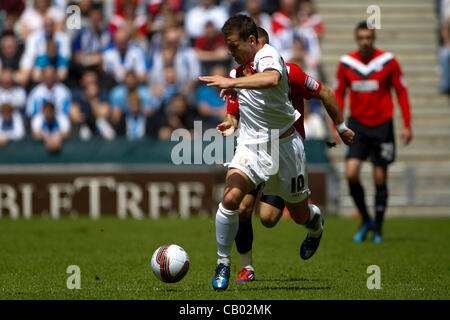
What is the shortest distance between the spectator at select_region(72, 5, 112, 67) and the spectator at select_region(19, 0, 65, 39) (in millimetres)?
643

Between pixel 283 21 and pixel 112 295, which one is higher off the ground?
pixel 283 21

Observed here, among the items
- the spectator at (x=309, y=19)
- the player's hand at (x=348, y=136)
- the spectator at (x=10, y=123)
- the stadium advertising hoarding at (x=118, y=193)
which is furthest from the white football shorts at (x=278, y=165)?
the spectator at (x=309, y=19)

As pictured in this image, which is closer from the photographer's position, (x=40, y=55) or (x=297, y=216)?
(x=297, y=216)

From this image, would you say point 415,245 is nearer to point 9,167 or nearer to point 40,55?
point 9,167

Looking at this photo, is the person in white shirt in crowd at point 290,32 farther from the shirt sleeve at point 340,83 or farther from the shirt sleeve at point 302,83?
the shirt sleeve at point 302,83

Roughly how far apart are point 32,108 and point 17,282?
9654mm

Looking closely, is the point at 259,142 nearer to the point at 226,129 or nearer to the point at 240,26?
the point at 226,129

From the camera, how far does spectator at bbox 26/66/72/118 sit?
16.2m

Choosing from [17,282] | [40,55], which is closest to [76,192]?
[40,55]

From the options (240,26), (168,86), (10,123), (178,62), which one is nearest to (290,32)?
(178,62)

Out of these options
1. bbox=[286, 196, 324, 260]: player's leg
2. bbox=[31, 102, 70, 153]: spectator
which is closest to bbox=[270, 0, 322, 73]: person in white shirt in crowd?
bbox=[31, 102, 70, 153]: spectator

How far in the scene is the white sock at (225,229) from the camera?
22.3ft

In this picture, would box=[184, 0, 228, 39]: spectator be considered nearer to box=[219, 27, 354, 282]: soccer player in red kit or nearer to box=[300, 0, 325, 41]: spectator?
box=[300, 0, 325, 41]: spectator
